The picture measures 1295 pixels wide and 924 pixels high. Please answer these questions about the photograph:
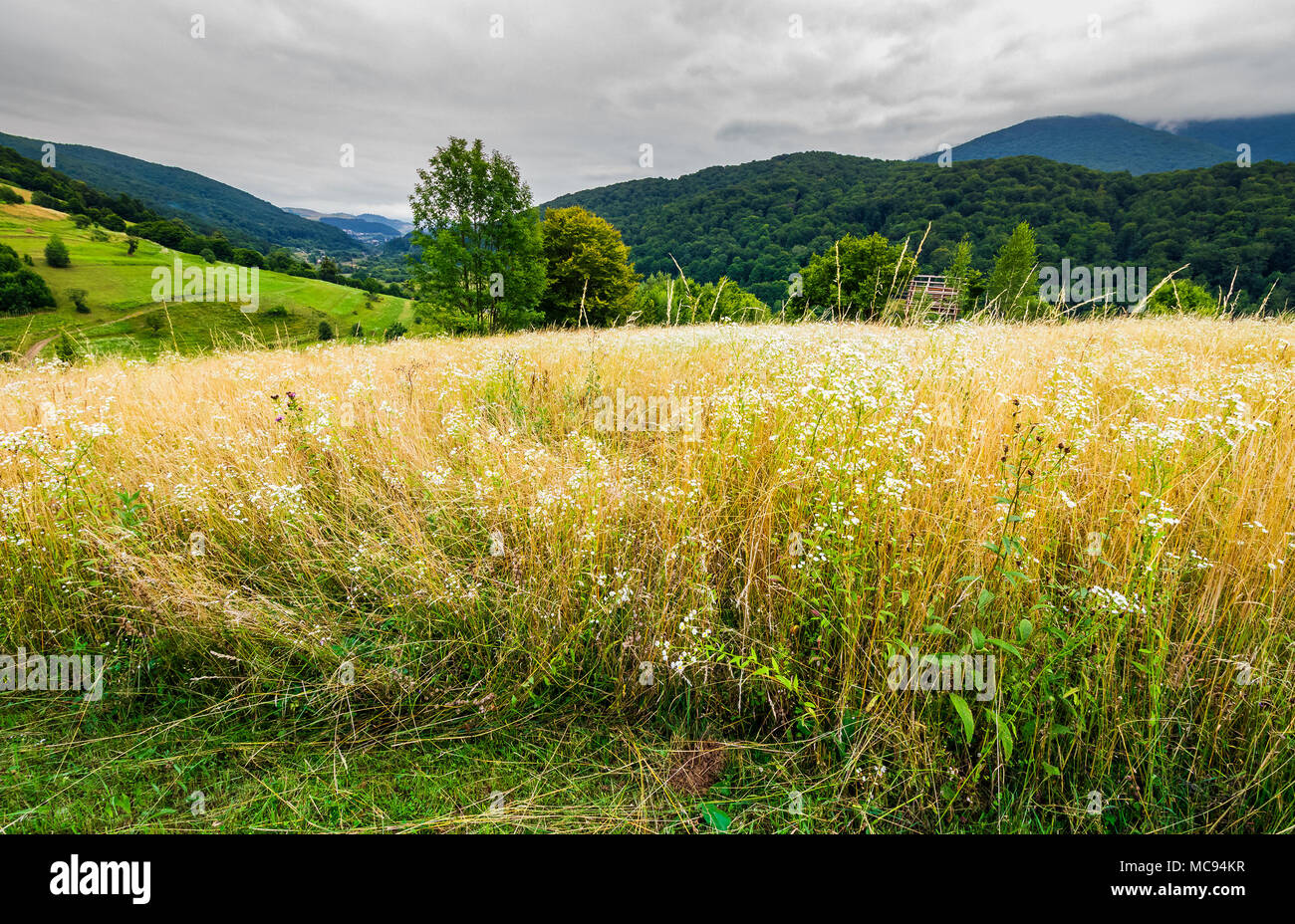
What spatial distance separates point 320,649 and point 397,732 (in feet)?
2.03

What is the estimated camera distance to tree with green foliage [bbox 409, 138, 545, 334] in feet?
88.0

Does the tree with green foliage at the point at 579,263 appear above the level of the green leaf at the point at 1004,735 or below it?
above

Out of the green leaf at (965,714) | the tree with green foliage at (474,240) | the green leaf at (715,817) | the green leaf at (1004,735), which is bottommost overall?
the green leaf at (715,817)

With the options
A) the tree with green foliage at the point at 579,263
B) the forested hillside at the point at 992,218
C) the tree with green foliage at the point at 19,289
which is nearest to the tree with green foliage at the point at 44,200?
the tree with green foliage at the point at 19,289

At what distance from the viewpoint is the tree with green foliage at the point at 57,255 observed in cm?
6469

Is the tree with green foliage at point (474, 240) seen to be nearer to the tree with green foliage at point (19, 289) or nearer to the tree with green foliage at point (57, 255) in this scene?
the tree with green foliage at point (19, 289)

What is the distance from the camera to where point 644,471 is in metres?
3.36

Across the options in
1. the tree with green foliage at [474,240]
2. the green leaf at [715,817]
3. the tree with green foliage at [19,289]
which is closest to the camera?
the green leaf at [715,817]

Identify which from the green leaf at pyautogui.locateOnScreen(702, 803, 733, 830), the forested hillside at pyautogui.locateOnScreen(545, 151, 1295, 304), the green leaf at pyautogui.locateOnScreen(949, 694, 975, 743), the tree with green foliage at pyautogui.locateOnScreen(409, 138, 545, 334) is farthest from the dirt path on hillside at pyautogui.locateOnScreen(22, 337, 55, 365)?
the forested hillside at pyautogui.locateOnScreen(545, 151, 1295, 304)

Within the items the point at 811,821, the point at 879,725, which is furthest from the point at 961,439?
the point at 811,821

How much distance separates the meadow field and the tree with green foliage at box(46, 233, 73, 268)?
10066 cm

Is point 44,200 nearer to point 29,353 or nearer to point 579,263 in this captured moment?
point 579,263

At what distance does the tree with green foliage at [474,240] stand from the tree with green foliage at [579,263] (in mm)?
8281

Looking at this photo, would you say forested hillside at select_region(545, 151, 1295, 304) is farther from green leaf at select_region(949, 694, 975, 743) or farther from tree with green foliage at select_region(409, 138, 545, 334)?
green leaf at select_region(949, 694, 975, 743)
